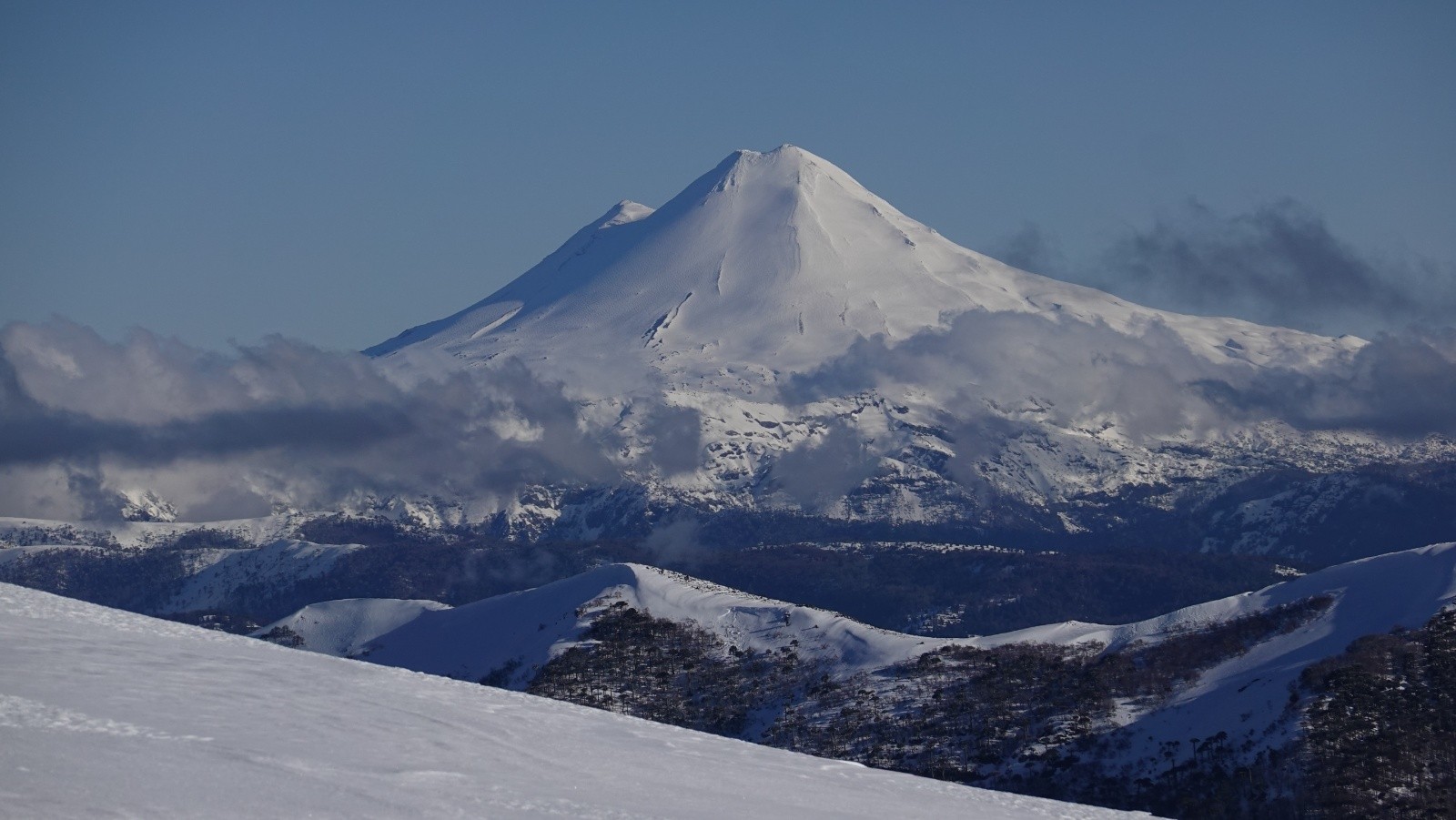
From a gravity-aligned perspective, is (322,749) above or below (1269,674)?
below

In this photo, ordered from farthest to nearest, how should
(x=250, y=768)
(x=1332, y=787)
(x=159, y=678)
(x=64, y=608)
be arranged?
(x=1332, y=787) < (x=64, y=608) < (x=159, y=678) < (x=250, y=768)

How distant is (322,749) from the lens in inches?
2069

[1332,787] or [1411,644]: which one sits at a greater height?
[1411,644]

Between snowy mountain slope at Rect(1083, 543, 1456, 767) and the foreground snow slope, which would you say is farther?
snowy mountain slope at Rect(1083, 543, 1456, 767)

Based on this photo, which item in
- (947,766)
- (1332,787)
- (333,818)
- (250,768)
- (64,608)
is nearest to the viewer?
(333,818)

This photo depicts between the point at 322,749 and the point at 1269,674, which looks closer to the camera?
the point at 322,749

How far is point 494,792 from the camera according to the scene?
50250mm

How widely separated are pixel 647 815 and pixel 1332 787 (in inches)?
3982

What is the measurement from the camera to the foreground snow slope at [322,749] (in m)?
46.1

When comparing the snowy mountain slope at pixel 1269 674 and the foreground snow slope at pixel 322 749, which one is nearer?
the foreground snow slope at pixel 322 749

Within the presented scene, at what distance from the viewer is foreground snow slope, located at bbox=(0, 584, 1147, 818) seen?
4606 cm

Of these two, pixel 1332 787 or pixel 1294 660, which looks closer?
pixel 1332 787

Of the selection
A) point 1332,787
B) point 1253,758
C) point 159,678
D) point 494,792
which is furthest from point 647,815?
point 1253,758

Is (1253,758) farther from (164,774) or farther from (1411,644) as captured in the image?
(164,774)
